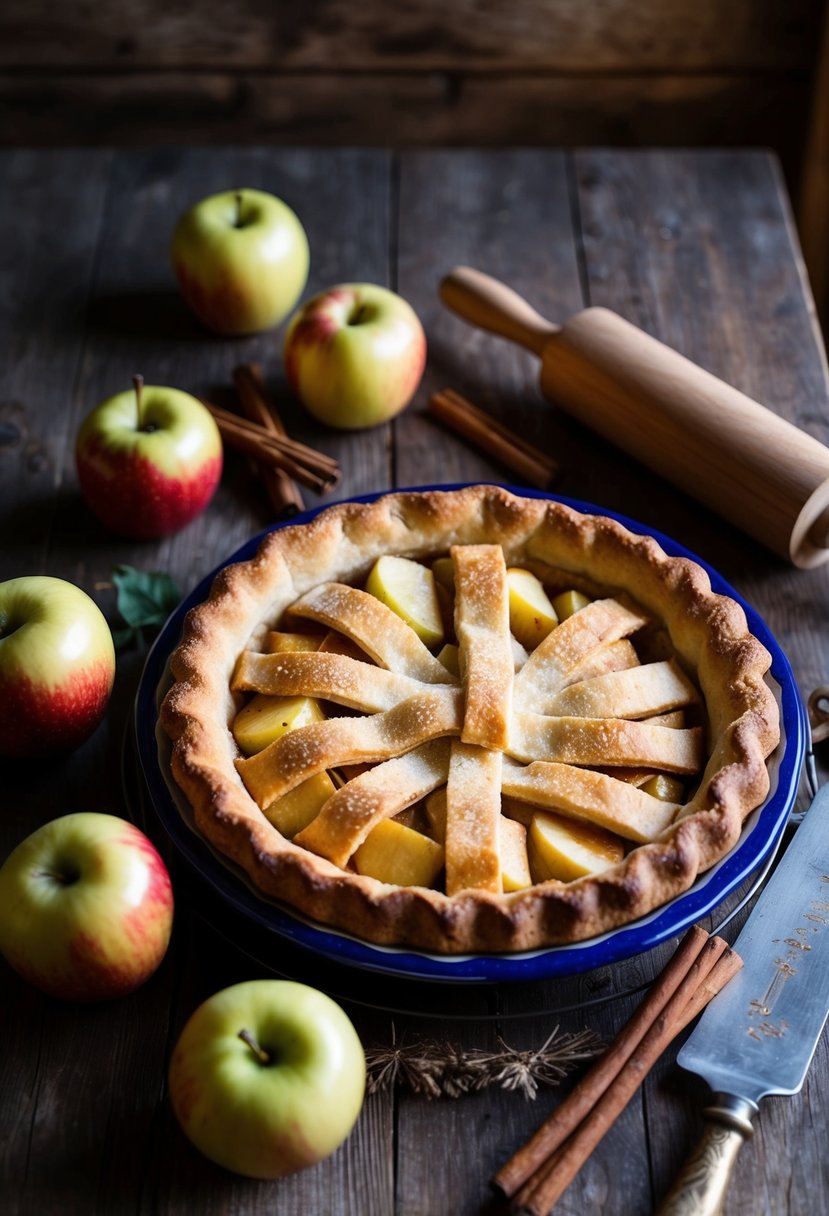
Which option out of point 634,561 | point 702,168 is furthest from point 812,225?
point 634,561

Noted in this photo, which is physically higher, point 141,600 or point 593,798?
point 593,798

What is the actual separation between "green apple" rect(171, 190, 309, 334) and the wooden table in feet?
0.28

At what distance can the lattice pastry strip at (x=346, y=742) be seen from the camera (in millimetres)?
1558

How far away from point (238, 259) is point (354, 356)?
1.17 ft

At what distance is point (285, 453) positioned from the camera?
2217mm

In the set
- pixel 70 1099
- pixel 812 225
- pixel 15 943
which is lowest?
pixel 812 225

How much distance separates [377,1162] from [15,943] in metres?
0.49

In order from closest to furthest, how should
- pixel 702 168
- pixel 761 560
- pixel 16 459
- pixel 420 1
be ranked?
pixel 761 560 < pixel 16 459 < pixel 702 168 < pixel 420 1

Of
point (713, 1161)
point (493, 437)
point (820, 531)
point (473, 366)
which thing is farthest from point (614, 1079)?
point (473, 366)

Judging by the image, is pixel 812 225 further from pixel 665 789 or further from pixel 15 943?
pixel 15 943

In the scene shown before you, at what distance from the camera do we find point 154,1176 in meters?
1.36

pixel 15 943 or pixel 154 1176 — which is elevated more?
pixel 15 943

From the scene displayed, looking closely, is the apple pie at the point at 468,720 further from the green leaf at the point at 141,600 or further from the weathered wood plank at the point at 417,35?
the weathered wood plank at the point at 417,35

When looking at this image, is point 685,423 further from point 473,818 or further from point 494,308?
point 473,818
